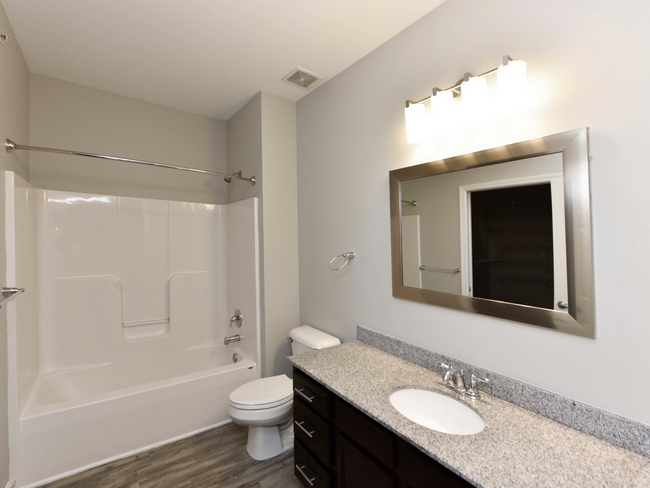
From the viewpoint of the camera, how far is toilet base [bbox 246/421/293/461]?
202cm

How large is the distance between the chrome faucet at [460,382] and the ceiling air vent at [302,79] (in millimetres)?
2038

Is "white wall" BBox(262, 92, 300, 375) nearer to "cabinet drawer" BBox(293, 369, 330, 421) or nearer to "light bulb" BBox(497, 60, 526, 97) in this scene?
"cabinet drawer" BBox(293, 369, 330, 421)

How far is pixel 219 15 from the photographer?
167 centimetres

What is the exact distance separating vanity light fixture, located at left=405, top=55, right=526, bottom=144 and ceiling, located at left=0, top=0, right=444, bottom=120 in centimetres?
50

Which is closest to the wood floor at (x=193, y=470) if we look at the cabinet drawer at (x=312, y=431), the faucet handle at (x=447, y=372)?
the cabinet drawer at (x=312, y=431)

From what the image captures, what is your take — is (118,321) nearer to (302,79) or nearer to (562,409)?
(302,79)

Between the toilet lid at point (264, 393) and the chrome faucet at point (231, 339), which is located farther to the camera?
the chrome faucet at point (231, 339)

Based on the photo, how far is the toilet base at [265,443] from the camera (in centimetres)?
202

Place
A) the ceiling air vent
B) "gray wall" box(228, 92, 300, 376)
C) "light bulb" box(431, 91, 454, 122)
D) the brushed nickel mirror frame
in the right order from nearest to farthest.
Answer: the brushed nickel mirror frame → "light bulb" box(431, 91, 454, 122) → the ceiling air vent → "gray wall" box(228, 92, 300, 376)

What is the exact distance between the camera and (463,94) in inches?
54.1

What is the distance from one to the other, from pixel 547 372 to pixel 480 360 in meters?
0.26

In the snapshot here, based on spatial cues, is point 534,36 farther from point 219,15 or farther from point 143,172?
point 143,172

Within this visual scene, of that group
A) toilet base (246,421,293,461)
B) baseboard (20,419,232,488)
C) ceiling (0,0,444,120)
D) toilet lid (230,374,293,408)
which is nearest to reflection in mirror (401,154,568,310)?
ceiling (0,0,444,120)

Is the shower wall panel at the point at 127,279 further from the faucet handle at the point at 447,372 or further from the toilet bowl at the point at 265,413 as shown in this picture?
the faucet handle at the point at 447,372
